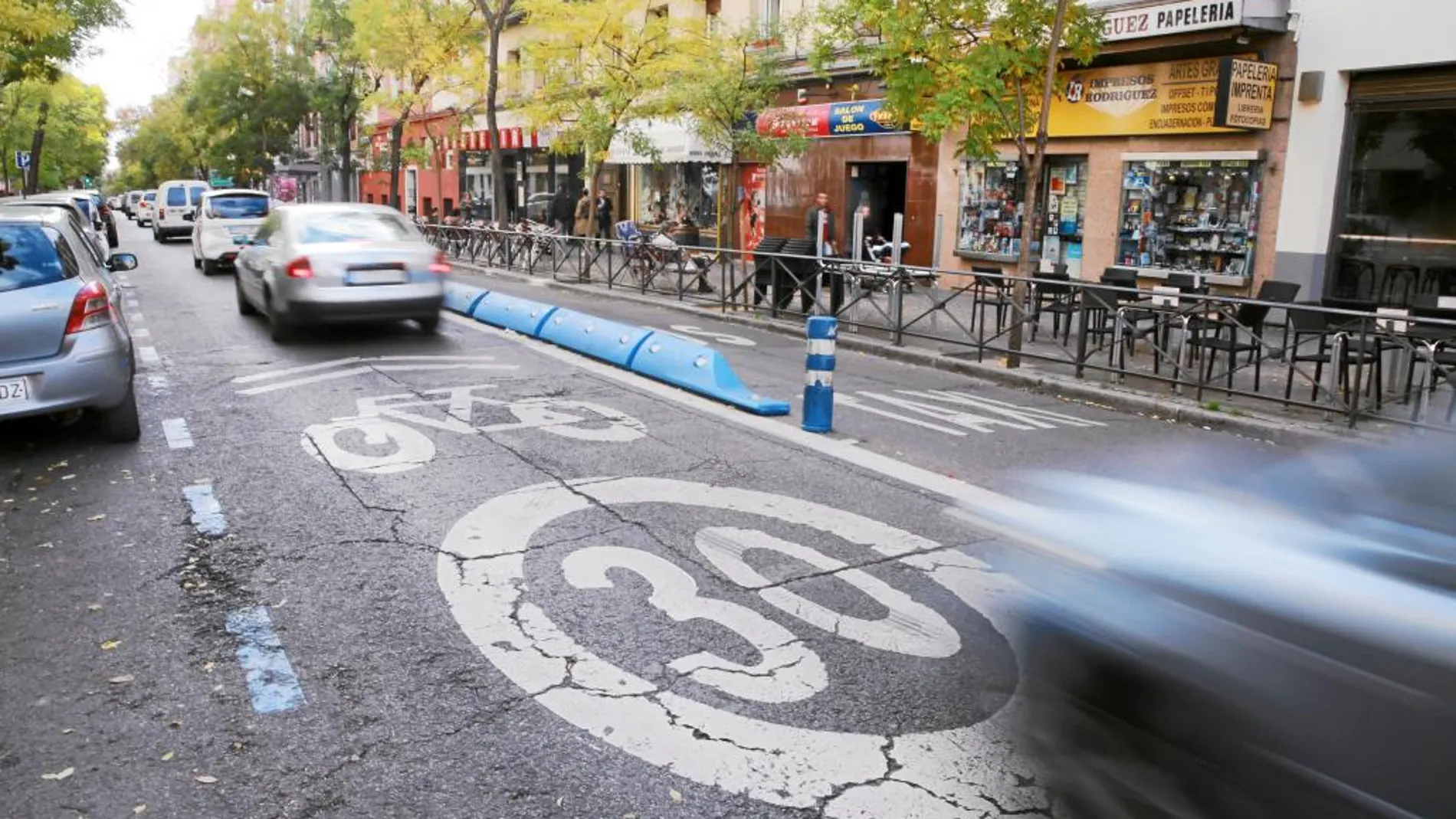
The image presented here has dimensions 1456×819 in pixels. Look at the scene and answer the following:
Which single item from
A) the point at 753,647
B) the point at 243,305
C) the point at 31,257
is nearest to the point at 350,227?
the point at 243,305

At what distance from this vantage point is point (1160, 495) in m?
3.20

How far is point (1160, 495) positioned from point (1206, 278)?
→ 14339 mm

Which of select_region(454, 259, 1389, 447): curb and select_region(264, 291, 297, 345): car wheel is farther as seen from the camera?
select_region(264, 291, 297, 345): car wheel

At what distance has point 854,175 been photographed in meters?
24.3

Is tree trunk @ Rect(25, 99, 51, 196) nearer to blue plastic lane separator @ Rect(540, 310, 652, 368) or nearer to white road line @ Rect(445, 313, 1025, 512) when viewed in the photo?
blue plastic lane separator @ Rect(540, 310, 652, 368)

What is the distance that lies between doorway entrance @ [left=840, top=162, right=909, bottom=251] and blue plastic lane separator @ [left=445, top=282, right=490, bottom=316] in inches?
412

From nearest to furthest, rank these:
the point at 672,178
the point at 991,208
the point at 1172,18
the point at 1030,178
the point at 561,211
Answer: the point at 1030,178 < the point at 1172,18 < the point at 991,208 < the point at 561,211 < the point at 672,178

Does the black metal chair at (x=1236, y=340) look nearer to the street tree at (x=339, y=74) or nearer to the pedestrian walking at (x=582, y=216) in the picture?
the pedestrian walking at (x=582, y=216)

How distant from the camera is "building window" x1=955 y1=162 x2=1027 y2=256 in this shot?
2005 centimetres

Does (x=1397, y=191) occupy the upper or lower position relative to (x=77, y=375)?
upper

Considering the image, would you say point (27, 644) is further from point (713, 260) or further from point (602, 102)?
point (602, 102)

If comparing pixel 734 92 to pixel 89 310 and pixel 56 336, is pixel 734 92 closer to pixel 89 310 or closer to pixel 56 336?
pixel 89 310

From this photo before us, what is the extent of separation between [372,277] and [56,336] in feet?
16.6

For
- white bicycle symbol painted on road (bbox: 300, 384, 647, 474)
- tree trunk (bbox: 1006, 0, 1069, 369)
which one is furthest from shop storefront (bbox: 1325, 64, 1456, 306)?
white bicycle symbol painted on road (bbox: 300, 384, 647, 474)
